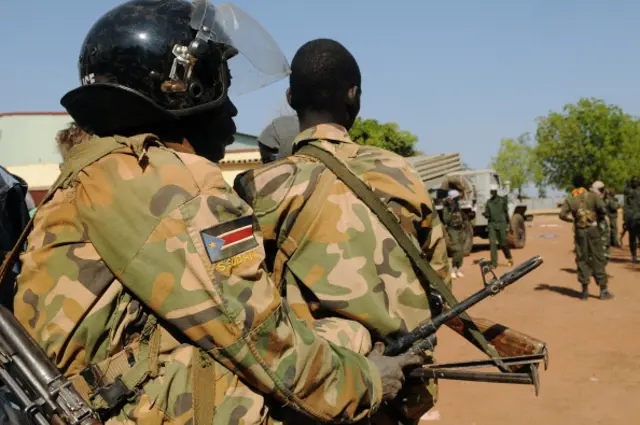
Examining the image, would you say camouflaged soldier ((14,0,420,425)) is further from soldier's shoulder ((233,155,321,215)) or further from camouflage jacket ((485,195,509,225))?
camouflage jacket ((485,195,509,225))

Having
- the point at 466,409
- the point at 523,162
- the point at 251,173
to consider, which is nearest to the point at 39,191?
the point at 466,409

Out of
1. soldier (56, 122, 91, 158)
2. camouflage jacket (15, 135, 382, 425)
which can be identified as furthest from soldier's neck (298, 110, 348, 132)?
soldier (56, 122, 91, 158)

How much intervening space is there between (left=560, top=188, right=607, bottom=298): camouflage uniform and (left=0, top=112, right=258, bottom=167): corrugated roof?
15.7 m

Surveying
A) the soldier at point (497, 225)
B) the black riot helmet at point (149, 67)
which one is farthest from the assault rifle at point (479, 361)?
the soldier at point (497, 225)

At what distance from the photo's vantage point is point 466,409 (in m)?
5.18

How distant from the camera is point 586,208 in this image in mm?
9414

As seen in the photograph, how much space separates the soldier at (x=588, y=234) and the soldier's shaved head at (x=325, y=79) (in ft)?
26.0

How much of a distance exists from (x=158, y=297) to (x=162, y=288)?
21mm

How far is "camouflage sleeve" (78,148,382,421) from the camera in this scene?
1.38m

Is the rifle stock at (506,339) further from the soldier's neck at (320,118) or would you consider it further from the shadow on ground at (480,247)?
the shadow on ground at (480,247)

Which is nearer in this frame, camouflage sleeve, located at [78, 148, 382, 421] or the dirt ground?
camouflage sleeve, located at [78, 148, 382, 421]

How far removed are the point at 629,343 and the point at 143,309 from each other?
22.9 ft

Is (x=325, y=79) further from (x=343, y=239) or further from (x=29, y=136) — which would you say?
(x=29, y=136)

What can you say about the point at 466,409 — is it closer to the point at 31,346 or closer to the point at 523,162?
the point at 31,346
